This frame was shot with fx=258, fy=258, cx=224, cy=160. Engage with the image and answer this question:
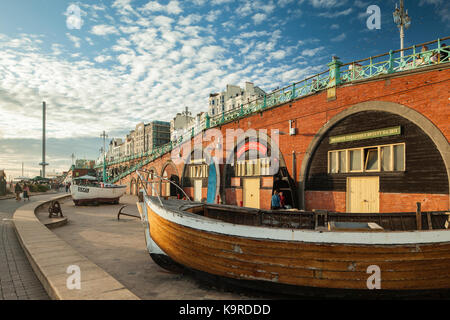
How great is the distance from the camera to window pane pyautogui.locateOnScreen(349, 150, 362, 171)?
447 inches

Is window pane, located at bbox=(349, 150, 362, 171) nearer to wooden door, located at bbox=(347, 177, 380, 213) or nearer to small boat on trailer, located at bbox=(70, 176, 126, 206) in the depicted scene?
wooden door, located at bbox=(347, 177, 380, 213)

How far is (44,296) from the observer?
16.2ft

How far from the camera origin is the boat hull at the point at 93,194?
24891 mm

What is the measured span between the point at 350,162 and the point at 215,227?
8.58m

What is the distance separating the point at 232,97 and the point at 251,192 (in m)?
55.9

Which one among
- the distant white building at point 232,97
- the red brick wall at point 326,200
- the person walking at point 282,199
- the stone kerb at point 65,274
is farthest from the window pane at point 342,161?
the distant white building at point 232,97

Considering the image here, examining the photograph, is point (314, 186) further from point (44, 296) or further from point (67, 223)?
point (67, 223)

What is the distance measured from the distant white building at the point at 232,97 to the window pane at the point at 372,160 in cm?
5009

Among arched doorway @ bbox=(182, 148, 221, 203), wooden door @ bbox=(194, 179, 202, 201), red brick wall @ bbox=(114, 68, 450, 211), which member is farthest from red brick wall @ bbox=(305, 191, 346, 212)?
wooden door @ bbox=(194, 179, 202, 201)

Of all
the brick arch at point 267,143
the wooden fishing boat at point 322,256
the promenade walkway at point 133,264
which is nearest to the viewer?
the wooden fishing boat at point 322,256

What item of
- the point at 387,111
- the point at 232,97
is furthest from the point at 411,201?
the point at 232,97

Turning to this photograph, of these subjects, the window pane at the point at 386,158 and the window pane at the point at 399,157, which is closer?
the window pane at the point at 399,157

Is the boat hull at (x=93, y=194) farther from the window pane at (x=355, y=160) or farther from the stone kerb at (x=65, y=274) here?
the window pane at (x=355, y=160)

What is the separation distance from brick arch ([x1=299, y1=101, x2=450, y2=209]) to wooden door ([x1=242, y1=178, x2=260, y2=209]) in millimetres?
4190
